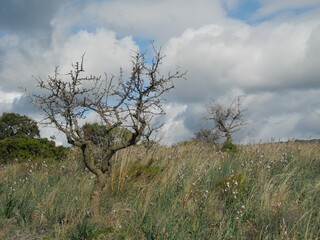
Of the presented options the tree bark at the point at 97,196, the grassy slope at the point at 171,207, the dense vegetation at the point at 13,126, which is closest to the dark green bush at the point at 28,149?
the grassy slope at the point at 171,207

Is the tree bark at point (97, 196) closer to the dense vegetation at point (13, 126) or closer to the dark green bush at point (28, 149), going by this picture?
the dark green bush at point (28, 149)

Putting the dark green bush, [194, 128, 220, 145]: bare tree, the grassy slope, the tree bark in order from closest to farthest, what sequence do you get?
1. the grassy slope
2. the tree bark
3. the dark green bush
4. [194, 128, 220, 145]: bare tree

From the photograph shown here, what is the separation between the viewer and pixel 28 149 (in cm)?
1412

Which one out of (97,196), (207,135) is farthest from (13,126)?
(97,196)

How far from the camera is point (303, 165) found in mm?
8445

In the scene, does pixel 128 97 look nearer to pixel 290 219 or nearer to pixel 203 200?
pixel 203 200

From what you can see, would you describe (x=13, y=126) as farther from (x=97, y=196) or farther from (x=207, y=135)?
(x=97, y=196)

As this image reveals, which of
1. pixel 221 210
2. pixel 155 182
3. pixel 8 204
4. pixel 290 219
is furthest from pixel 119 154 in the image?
pixel 290 219

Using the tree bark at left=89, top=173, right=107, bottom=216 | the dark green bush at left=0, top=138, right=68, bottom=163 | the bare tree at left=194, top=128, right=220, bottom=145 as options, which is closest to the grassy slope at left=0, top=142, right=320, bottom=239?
the tree bark at left=89, top=173, right=107, bottom=216

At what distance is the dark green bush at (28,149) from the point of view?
13484 mm

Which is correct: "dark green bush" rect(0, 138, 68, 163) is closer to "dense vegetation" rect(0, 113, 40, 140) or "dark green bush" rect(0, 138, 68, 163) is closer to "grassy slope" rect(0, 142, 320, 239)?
"grassy slope" rect(0, 142, 320, 239)

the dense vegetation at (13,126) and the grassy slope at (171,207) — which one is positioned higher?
the dense vegetation at (13,126)

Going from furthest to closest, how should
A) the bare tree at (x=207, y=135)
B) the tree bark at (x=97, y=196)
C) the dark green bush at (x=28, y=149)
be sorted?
the bare tree at (x=207, y=135)
the dark green bush at (x=28, y=149)
the tree bark at (x=97, y=196)

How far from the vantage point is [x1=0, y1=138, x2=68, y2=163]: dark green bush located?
1348 cm
